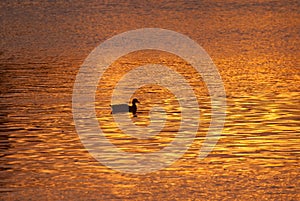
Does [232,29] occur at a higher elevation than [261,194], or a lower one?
higher

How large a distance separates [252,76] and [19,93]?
24.1 ft

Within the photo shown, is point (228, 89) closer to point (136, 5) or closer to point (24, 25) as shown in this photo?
point (24, 25)

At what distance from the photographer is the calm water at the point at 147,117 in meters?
15.9

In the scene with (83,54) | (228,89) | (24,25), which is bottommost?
(228,89)

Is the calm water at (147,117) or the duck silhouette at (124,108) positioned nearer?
the calm water at (147,117)

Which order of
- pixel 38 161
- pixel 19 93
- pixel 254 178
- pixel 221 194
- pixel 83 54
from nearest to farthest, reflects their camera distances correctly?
pixel 221 194, pixel 254 178, pixel 38 161, pixel 19 93, pixel 83 54

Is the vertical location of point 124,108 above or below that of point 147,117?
above

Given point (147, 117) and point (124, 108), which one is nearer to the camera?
point (147, 117)

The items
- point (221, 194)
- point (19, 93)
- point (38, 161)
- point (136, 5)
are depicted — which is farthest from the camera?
point (136, 5)

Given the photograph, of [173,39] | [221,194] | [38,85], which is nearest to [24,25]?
[173,39]

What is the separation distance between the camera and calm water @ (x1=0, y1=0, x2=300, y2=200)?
1587 cm

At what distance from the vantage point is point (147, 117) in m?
22.2

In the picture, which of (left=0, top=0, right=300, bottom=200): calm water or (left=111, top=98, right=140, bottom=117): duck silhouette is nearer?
(left=0, top=0, right=300, bottom=200): calm water

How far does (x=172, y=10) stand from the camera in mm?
51469
